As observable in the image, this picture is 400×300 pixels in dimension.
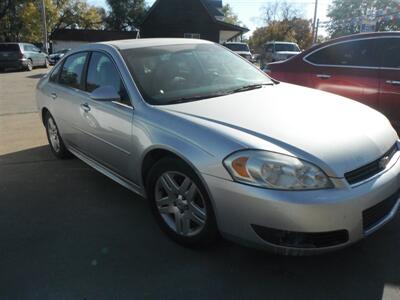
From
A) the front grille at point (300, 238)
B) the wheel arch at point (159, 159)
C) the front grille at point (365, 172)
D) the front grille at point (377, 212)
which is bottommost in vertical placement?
the front grille at point (300, 238)

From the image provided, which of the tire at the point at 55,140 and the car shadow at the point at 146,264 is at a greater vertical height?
the tire at the point at 55,140

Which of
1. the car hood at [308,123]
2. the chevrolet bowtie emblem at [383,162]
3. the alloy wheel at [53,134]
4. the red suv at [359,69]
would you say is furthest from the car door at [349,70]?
the alloy wheel at [53,134]

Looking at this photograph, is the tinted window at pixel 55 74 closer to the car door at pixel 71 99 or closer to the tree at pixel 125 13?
the car door at pixel 71 99

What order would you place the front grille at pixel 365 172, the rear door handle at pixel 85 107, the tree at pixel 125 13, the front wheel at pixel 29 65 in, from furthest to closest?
the tree at pixel 125 13
the front wheel at pixel 29 65
the rear door handle at pixel 85 107
the front grille at pixel 365 172

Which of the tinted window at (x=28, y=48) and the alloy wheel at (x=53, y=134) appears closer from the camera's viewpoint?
the alloy wheel at (x=53, y=134)

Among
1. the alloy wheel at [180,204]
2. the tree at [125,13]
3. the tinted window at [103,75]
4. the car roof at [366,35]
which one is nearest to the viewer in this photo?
the alloy wheel at [180,204]

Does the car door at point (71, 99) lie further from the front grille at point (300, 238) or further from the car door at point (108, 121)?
A: the front grille at point (300, 238)

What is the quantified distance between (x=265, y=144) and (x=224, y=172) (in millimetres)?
316

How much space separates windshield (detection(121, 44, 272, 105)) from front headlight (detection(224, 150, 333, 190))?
1.04m

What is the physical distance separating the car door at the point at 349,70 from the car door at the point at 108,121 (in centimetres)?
335

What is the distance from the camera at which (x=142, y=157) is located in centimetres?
324

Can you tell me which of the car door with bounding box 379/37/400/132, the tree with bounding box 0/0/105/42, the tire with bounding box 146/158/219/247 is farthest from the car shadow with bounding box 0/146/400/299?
the tree with bounding box 0/0/105/42

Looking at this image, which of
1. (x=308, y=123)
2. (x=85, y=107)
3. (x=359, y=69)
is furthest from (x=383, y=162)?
(x=359, y=69)

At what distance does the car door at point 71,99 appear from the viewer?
170 inches
